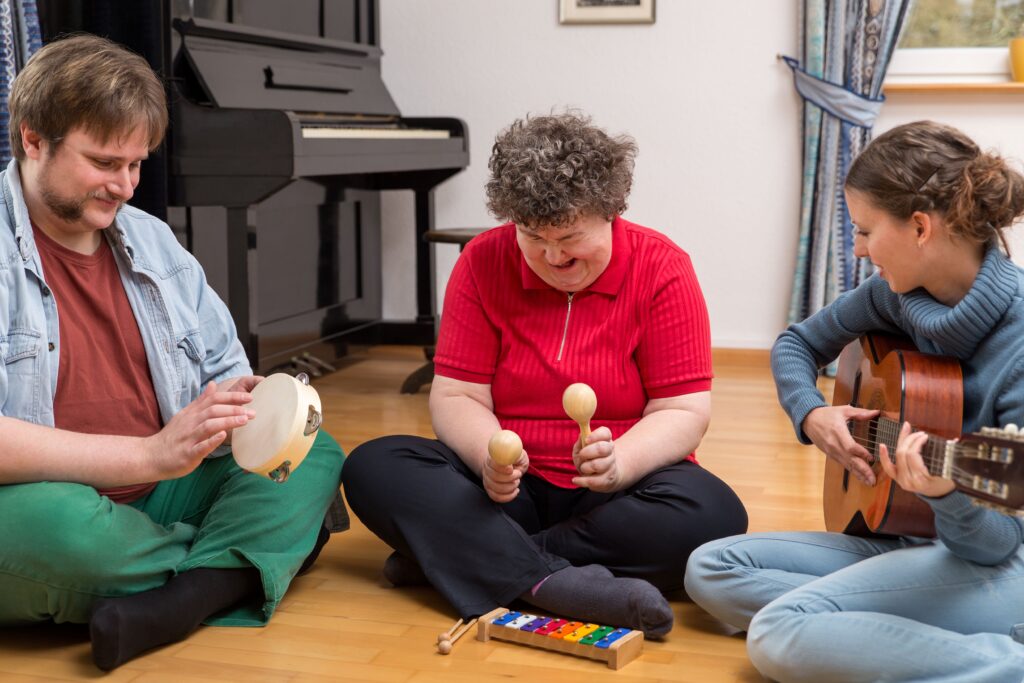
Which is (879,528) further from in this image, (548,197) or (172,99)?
(172,99)

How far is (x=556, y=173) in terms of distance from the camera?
5.86 feet

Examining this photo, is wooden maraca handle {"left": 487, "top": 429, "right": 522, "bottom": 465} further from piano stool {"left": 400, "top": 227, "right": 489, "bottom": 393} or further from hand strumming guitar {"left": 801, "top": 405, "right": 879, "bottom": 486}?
piano stool {"left": 400, "top": 227, "right": 489, "bottom": 393}

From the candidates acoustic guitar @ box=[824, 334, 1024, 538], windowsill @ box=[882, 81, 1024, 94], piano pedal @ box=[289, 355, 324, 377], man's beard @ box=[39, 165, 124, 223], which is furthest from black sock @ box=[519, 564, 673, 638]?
windowsill @ box=[882, 81, 1024, 94]

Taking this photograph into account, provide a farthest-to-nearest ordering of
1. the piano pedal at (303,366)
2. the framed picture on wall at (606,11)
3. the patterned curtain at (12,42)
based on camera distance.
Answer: the framed picture on wall at (606,11) < the piano pedal at (303,366) < the patterned curtain at (12,42)

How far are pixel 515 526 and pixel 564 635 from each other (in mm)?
211

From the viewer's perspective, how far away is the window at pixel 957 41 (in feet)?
13.5

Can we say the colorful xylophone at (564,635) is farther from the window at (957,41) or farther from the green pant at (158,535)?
the window at (957,41)

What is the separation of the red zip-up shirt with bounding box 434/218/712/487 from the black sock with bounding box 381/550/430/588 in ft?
0.86

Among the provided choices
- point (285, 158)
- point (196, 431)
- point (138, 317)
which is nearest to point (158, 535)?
point (196, 431)

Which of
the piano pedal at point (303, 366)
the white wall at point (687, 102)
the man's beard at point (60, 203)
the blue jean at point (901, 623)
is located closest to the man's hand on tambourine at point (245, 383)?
the man's beard at point (60, 203)

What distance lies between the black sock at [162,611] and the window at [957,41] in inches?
126

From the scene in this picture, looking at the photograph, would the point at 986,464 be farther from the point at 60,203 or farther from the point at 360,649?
the point at 60,203

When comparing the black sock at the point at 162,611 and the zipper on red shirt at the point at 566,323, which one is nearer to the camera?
the black sock at the point at 162,611

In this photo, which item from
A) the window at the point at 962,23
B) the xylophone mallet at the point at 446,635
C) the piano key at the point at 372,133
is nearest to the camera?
the xylophone mallet at the point at 446,635
